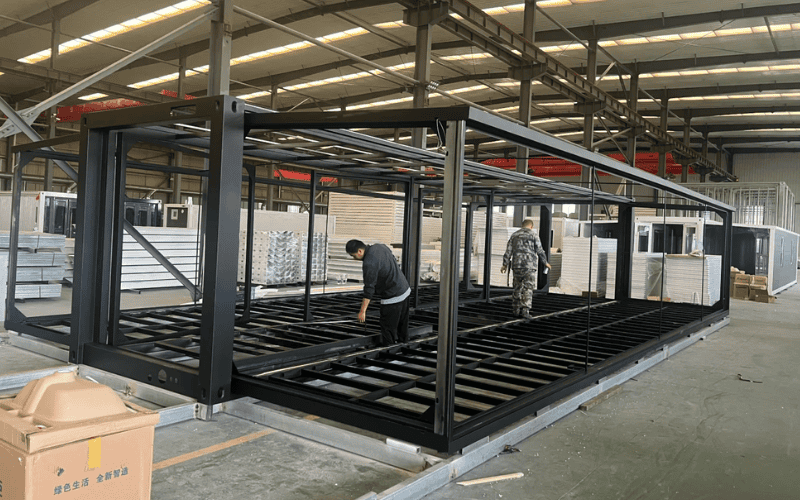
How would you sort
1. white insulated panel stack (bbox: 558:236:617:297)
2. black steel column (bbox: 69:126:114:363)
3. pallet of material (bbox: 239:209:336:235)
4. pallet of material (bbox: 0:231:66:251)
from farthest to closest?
pallet of material (bbox: 239:209:336:235) → white insulated panel stack (bbox: 558:236:617:297) → pallet of material (bbox: 0:231:66:251) → black steel column (bbox: 69:126:114:363)

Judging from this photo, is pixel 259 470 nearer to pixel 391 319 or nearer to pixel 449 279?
pixel 449 279

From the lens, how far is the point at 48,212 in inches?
538

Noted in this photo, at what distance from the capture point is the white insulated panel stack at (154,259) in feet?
42.8

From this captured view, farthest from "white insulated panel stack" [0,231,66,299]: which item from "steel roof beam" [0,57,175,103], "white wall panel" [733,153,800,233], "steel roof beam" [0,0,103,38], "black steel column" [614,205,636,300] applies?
"white wall panel" [733,153,800,233]

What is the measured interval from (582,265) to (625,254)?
3.47 ft

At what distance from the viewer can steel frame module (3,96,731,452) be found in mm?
4395

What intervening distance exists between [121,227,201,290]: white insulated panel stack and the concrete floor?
20.6 feet

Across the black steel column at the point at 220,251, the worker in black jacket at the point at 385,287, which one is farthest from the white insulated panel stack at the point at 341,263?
the black steel column at the point at 220,251

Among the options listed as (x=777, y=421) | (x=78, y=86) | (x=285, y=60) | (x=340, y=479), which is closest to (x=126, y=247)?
(x=78, y=86)

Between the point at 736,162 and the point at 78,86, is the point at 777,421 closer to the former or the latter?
the point at 78,86

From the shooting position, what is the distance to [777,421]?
601 cm

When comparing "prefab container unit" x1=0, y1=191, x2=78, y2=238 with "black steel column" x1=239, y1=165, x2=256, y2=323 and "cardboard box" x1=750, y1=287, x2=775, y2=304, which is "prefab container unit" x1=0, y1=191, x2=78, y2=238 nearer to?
"black steel column" x1=239, y1=165, x2=256, y2=323

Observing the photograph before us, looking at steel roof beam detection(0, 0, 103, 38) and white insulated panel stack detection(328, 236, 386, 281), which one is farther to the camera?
white insulated panel stack detection(328, 236, 386, 281)

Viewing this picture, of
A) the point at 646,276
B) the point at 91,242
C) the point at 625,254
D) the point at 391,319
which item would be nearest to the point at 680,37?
the point at 625,254
